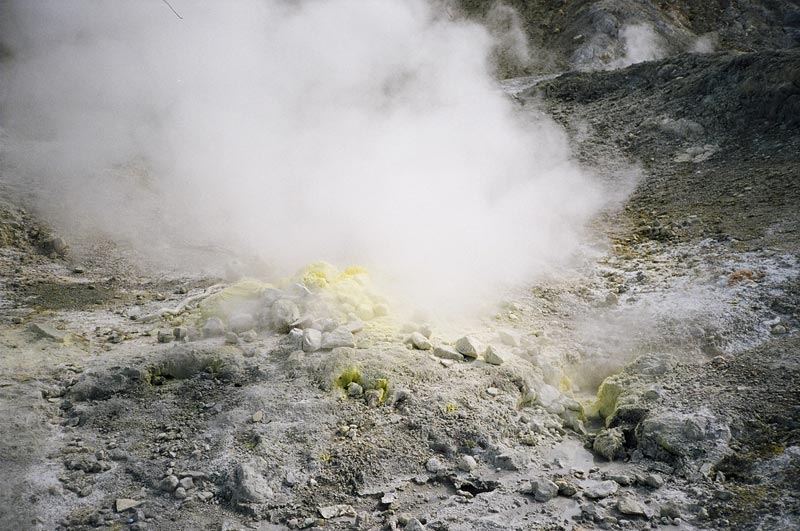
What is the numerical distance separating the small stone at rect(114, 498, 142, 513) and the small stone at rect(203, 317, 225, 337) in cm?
136

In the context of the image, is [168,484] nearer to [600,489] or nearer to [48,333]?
[48,333]

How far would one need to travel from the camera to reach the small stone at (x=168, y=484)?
2.95 metres

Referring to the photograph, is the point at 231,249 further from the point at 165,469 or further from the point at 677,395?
the point at 677,395

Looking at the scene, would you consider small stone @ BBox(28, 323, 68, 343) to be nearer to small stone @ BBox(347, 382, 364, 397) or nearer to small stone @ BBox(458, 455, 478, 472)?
small stone @ BBox(347, 382, 364, 397)

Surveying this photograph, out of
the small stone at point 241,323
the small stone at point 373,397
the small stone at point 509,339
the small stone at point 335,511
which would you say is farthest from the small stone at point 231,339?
the small stone at point 509,339

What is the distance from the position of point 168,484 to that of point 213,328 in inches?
51.4

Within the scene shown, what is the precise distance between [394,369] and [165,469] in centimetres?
136

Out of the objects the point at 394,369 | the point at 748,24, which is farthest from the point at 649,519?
the point at 748,24

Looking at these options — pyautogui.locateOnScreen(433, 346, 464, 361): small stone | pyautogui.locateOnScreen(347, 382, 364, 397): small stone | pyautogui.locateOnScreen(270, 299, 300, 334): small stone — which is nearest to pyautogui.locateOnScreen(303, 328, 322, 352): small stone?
pyautogui.locateOnScreen(270, 299, 300, 334): small stone

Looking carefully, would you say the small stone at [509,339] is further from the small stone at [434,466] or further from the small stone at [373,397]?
the small stone at [434,466]

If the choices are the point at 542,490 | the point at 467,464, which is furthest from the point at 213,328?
the point at 542,490

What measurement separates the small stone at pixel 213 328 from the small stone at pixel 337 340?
729mm

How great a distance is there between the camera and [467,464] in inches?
126

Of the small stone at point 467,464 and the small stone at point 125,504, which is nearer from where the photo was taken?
the small stone at point 125,504
